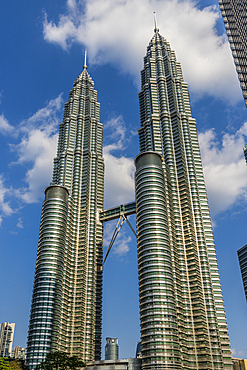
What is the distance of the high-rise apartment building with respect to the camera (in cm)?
10488

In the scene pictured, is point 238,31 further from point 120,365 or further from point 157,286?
point 120,365

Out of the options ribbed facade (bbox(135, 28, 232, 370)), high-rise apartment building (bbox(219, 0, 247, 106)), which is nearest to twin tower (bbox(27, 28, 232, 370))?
ribbed facade (bbox(135, 28, 232, 370))

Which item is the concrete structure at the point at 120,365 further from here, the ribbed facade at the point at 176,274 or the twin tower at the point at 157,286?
the twin tower at the point at 157,286

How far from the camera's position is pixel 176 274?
544 ft

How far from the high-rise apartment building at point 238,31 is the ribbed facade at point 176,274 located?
7694 cm

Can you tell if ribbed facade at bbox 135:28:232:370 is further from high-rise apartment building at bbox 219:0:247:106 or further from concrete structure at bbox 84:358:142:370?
high-rise apartment building at bbox 219:0:247:106

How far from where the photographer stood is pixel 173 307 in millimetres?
149875

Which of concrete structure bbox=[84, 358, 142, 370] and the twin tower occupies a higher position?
the twin tower

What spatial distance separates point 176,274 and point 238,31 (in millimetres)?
102541

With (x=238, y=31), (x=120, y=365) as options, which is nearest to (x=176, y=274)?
(x=120, y=365)

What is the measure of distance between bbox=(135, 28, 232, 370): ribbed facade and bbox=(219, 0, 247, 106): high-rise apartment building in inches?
3029

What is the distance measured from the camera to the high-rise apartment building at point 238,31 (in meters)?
105

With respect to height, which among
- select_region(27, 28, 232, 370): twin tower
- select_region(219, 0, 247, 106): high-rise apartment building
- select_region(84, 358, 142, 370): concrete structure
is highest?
select_region(219, 0, 247, 106): high-rise apartment building

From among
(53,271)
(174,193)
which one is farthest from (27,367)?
(174,193)
